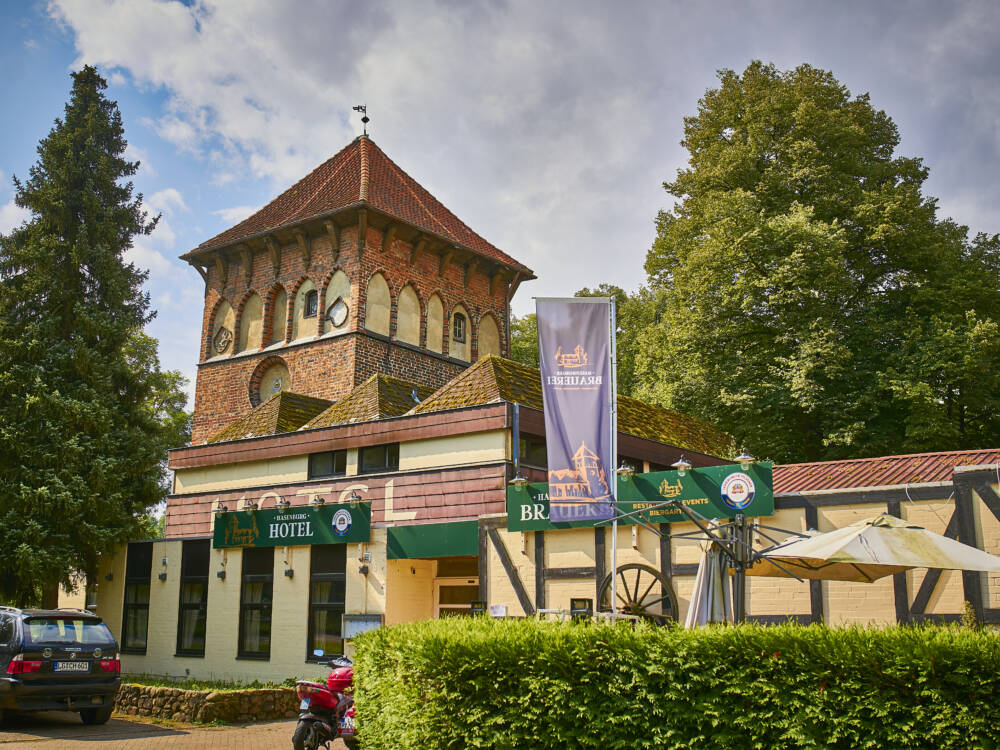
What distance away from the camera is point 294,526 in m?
18.9

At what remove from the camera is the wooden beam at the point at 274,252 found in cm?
2860

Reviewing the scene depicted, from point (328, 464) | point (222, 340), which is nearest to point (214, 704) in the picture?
point (328, 464)

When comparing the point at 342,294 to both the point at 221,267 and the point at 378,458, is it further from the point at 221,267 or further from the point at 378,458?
the point at 378,458

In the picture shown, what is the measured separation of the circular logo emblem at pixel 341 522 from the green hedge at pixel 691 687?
10.3 metres

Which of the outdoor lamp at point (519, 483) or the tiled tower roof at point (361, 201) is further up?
the tiled tower roof at point (361, 201)

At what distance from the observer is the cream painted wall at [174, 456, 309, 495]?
20.1m

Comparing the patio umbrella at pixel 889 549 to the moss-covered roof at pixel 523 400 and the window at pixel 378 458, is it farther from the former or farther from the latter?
the window at pixel 378 458

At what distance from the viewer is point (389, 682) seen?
8.02 m

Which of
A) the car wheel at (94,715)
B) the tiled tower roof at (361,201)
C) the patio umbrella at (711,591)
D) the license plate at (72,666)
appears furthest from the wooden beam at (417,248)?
the patio umbrella at (711,591)

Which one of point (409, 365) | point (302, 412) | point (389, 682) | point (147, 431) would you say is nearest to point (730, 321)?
point (409, 365)

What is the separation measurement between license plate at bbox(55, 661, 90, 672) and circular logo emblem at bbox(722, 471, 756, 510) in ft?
32.5

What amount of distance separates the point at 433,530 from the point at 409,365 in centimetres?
1133

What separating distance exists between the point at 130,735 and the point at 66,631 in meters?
2.09

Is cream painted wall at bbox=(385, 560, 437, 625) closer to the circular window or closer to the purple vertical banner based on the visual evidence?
the purple vertical banner
